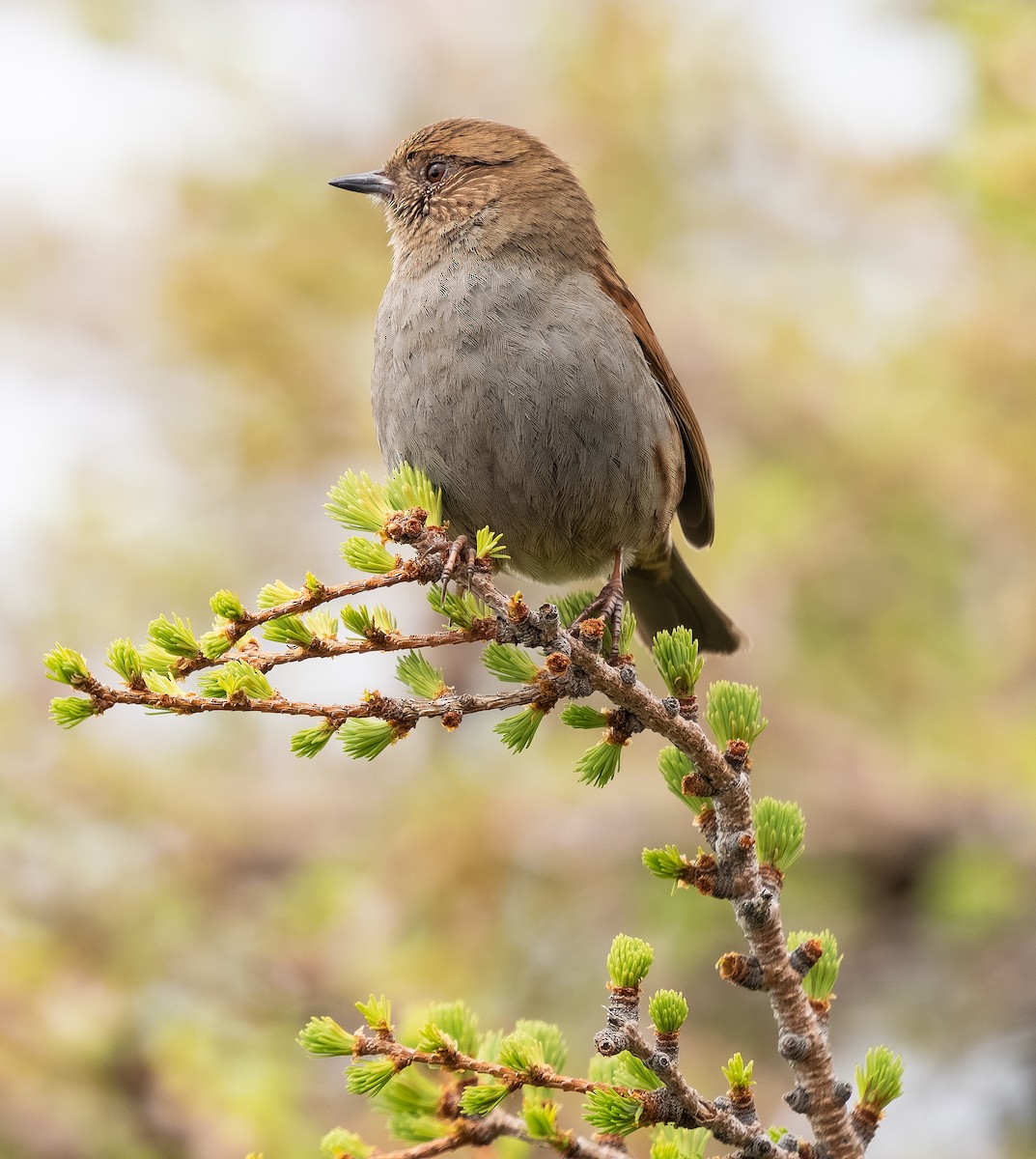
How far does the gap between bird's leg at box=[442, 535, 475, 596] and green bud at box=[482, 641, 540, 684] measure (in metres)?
0.14

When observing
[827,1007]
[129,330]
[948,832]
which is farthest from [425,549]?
[129,330]

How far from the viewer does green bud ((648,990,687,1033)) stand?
1971 millimetres

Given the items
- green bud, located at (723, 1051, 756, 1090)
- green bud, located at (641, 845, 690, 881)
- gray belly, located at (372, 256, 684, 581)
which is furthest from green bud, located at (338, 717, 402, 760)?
gray belly, located at (372, 256, 684, 581)

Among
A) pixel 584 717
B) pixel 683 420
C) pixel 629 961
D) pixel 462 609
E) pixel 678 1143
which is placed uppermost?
pixel 683 420

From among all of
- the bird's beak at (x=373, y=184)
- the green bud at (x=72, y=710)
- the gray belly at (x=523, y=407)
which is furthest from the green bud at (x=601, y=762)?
the bird's beak at (x=373, y=184)

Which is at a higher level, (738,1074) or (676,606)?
(676,606)

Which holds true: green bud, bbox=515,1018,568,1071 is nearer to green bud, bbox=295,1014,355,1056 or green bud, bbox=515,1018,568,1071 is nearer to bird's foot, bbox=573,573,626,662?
green bud, bbox=295,1014,355,1056

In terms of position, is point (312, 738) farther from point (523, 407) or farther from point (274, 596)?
point (523, 407)

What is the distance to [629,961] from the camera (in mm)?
1995

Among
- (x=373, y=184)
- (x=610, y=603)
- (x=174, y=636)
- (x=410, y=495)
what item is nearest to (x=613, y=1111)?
(x=174, y=636)

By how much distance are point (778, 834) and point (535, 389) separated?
1418mm

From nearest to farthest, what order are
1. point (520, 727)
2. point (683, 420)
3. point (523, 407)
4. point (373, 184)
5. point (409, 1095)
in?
point (409, 1095) < point (520, 727) < point (523, 407) < point (683, 420) < point (373, 184)

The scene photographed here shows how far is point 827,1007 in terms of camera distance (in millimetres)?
2199

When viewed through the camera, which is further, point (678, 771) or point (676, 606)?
point (676, 606)
